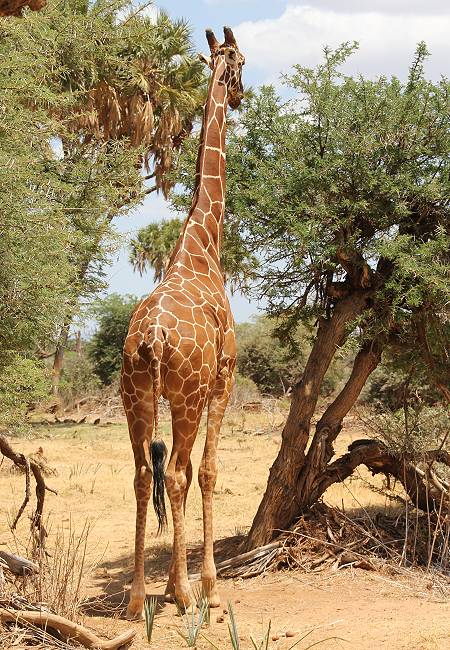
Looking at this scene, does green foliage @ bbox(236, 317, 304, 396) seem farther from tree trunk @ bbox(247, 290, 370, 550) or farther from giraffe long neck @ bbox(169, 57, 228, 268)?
→ giraffe long neck @ bbox(169, 57, 228, 268)

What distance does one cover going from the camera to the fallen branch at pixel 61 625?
488cm

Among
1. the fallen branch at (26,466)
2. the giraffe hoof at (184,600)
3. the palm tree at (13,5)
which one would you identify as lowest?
the giraffe hoof at (184,600)

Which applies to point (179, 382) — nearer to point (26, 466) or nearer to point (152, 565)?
point (26, 466)

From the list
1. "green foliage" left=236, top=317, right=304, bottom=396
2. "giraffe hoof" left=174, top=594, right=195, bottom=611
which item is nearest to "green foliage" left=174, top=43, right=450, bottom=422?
"giraffe hoof" left=174, top=594, right=195, bottom=611

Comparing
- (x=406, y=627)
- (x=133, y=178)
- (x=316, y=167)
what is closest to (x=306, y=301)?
(x=316, y=167)

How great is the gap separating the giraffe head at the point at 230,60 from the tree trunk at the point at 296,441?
249 cm

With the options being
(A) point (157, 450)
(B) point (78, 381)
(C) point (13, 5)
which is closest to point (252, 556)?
(A) point (157, 450)

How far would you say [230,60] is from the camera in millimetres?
8758

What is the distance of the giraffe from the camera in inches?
268

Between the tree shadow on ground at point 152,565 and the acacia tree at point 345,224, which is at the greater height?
the acacia tree at point 345,224

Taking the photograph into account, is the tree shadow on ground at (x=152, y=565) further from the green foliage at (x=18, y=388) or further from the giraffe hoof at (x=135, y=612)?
the green foliage at (x=18, y=388)

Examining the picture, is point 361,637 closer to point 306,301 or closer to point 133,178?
point 306,301

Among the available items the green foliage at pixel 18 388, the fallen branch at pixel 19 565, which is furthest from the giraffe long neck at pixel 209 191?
the green foliage at pixel 18 388

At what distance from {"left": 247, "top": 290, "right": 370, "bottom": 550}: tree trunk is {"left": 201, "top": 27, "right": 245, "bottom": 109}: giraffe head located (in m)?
2.49
